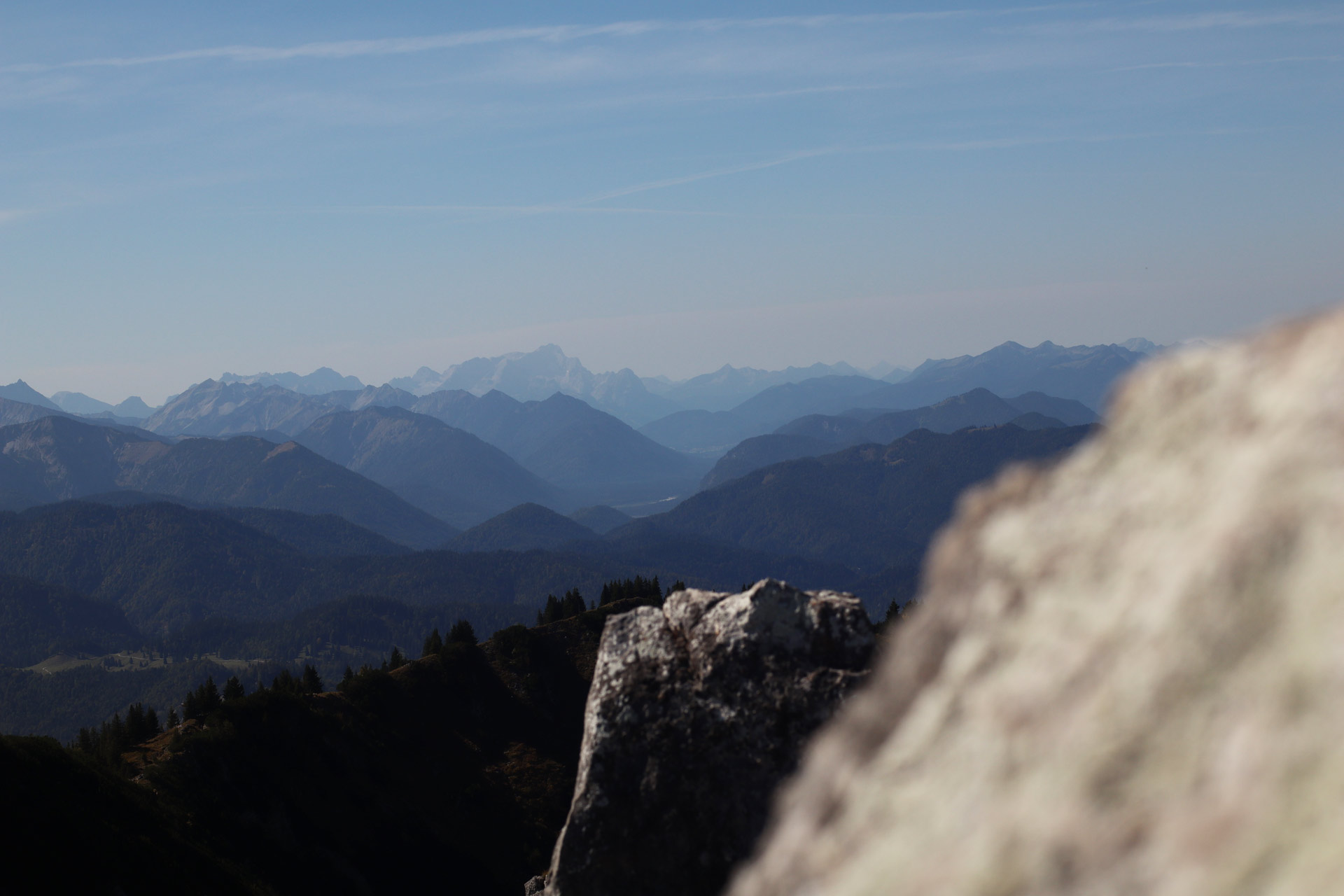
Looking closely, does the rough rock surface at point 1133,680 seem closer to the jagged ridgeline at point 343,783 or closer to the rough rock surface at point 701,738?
the rough rock surface at point 701,738

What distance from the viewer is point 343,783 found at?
237 feet

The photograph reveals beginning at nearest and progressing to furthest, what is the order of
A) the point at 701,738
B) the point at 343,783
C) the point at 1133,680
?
the point at 1133,680, the point at 701,738, the point at 343,783

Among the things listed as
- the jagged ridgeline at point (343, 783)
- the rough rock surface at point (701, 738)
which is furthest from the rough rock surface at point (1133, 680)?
the jagged ridgeline at point (343, 783)

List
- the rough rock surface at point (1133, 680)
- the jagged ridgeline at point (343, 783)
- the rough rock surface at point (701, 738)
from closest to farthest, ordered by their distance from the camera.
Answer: the rough rock surface at point (1133, 680), the rough rock surface at point (701, 738), the jagged ridgeline at point (343, 783)

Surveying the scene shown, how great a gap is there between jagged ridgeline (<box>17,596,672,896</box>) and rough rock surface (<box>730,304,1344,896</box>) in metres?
41.7

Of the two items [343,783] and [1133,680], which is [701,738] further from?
[343,783]

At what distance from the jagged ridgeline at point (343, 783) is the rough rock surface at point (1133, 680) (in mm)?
41681

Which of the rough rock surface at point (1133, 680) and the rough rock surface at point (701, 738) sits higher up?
the rough rock surface at point (1133, 680)

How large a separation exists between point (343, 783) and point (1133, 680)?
7874 centimetres

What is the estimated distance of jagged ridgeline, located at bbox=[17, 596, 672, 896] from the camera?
4294cm

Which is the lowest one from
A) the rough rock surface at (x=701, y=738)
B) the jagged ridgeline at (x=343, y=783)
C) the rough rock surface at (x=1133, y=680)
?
the jagged ridgeline at (x=343, y=783)

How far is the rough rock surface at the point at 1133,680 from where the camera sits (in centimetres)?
499

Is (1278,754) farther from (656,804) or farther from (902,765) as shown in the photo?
(656,804)

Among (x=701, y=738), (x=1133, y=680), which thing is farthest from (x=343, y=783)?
(x=1133, y=680)
